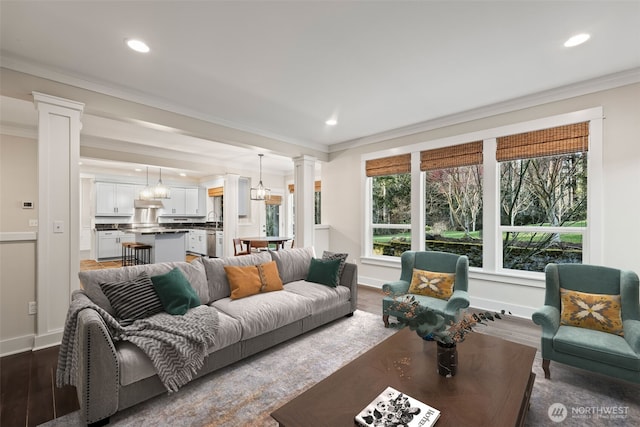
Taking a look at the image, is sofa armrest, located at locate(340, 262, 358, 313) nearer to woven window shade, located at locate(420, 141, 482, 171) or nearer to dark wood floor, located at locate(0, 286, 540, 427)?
dark wood floor, located at locate(0, 286, 540, 427)

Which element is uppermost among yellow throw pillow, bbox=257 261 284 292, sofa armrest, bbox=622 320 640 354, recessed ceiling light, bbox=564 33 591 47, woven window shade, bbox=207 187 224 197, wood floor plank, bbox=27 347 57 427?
recessed ceiling light, bbox=564 33 591 47

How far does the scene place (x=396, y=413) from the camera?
4.33 ft

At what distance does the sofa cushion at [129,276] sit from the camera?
229cm

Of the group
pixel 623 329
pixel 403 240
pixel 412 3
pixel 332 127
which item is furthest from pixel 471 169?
pixel 412 3

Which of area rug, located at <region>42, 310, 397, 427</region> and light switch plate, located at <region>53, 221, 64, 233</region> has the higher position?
light switch plate, located at <region>53, 221, 64, 233</region>

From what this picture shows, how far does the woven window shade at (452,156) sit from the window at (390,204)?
0.32 m

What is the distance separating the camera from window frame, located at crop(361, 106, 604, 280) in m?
3.12

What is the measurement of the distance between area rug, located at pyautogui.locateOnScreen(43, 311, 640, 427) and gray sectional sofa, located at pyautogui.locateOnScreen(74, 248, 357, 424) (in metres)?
0.10

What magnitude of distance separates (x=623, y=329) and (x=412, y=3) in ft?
9.72

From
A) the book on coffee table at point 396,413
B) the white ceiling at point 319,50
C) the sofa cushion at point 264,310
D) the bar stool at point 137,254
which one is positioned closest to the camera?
the book on coffee table at point 396,413

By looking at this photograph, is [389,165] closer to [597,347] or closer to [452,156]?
[452,156]

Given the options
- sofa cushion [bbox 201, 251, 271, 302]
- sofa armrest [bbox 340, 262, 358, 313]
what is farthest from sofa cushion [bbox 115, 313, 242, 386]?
sofa armrest [bbox 340, 262, 358, 313]

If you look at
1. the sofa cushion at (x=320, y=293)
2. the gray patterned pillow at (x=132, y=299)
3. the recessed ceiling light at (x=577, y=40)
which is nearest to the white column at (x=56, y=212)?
the gray patterned pillow at (x=132, y=299)

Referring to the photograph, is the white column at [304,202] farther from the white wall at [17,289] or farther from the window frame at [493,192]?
the white wall at [17,289]
